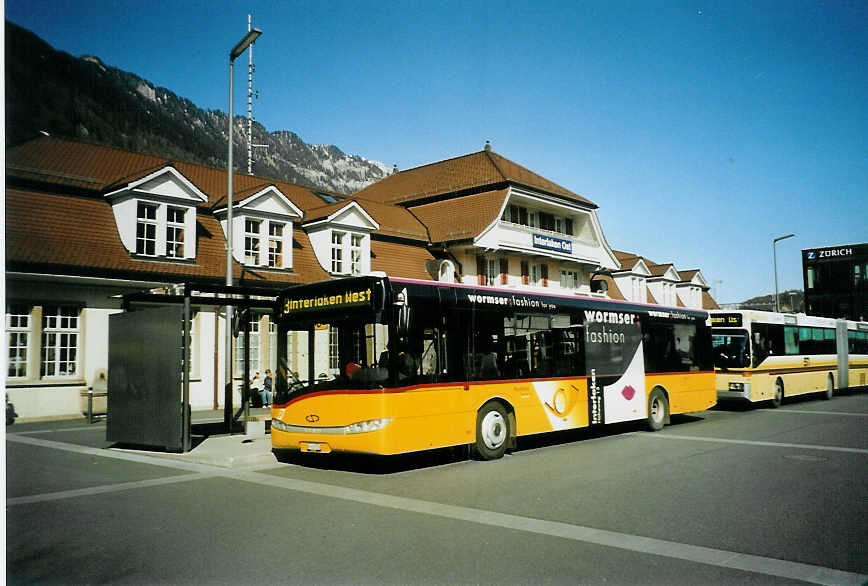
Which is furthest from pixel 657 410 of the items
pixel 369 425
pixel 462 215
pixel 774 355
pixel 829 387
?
pixel 462 215

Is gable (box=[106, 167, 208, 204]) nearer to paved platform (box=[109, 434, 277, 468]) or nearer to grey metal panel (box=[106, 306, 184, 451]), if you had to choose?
grey metal panel (box=[106, 306, 184, 451])

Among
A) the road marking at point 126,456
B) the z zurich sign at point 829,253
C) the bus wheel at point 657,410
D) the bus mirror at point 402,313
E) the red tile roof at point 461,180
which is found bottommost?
the road marking at point 126,456

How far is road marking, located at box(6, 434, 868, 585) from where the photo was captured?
5.57m

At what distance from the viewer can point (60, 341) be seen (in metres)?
20.7

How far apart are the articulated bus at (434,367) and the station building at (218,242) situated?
81.0 inches

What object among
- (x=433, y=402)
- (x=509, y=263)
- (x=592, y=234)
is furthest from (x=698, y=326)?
(x=592, y=234)

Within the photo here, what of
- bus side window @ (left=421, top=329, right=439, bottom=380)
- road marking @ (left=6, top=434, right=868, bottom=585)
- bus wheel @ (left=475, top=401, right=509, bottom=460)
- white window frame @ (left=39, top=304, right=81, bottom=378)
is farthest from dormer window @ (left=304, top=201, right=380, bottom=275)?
bus side window @ (left=421, top=329, right=439, bottom=380)

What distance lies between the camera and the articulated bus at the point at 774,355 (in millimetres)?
21578

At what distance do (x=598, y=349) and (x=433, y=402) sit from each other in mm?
5352

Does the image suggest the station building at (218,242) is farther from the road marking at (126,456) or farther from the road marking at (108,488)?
the road marking at (108,488)

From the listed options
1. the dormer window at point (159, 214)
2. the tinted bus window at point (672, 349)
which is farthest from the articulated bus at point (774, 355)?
the dormer window at point (159, 214)

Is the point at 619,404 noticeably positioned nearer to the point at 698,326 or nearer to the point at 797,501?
the point at 698,326

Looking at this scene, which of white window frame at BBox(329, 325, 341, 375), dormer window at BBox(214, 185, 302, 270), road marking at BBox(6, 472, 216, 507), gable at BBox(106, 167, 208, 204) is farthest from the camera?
dormer window at BBox(214, 185, 302, 270)

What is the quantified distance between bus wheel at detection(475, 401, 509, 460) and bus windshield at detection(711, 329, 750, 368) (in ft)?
38.2
